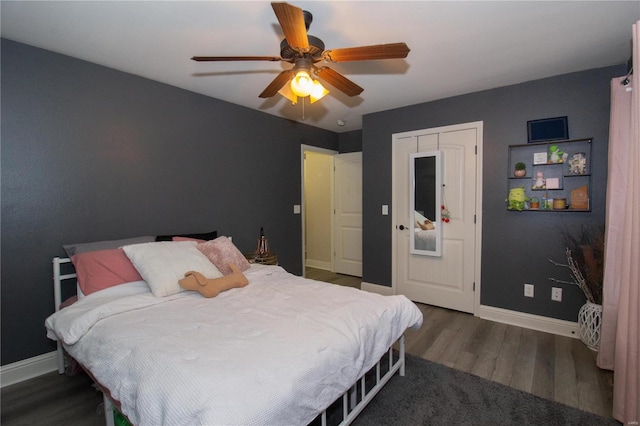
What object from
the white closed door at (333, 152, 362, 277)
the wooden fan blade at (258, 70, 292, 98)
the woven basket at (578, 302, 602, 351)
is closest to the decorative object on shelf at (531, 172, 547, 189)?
the woven basket at (578, 302, 602, 351)

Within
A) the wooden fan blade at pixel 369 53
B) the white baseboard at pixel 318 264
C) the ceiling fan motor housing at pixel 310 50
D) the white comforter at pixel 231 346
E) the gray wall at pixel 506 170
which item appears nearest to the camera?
the white comforter at pixel 231 346

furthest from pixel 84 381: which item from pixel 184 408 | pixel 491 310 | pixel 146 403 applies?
pixel 491 310

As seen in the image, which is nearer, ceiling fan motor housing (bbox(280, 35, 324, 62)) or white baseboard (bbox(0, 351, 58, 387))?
ceiling fan motor housing (bbox(280, 35, 324, 62))

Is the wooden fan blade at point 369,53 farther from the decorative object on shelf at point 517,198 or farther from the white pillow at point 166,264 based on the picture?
the decorative object on shelf at point 517,198

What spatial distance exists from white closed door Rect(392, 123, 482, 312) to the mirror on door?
0.22 feet

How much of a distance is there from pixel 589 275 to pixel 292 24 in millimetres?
3026

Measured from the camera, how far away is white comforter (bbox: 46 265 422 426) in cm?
107

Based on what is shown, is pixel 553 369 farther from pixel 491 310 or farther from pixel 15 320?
pixel 15 320

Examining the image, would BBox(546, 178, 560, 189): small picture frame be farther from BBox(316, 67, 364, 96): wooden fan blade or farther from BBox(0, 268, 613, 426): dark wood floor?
BBox(316, 67, 364, 96): wooden fan blade

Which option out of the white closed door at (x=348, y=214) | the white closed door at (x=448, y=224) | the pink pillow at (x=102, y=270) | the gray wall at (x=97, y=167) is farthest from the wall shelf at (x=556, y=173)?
the pink pillow at (x=102, y=270)

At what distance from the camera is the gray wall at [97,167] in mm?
2131

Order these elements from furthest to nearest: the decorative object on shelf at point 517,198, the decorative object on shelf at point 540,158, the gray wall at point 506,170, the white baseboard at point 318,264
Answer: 1. the white baseboard at point 318,264
2. the decorative object on shelf at point 517,198
3. the decorative object on shelf at point 540,158
4. the gray wall at point 506,170

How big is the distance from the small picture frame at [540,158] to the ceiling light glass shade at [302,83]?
2.46m

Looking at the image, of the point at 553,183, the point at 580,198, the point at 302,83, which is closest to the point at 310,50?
the point at 302,83
